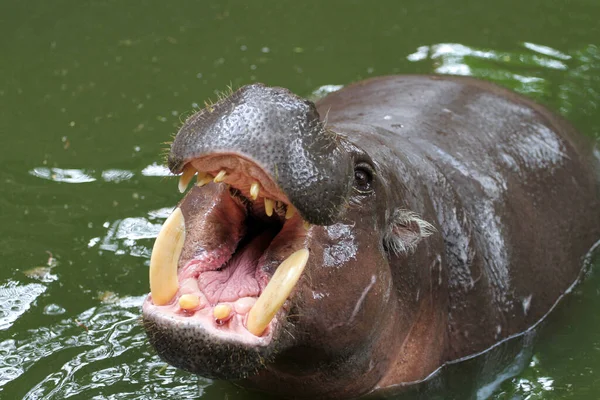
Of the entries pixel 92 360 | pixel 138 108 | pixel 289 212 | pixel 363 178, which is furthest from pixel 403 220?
pixel 138 108

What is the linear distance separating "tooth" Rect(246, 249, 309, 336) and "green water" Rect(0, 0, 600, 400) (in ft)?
4.26

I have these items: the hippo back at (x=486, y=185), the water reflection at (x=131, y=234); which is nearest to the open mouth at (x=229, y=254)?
the hippo back at (x=486, y=185)

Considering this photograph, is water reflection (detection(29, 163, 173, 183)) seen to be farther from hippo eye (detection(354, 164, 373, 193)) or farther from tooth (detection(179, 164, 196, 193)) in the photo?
tooth (detection(179, 164, 196, 193))

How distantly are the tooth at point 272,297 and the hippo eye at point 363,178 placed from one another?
0.65m

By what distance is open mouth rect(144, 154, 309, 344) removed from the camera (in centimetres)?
374

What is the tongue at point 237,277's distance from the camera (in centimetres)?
392

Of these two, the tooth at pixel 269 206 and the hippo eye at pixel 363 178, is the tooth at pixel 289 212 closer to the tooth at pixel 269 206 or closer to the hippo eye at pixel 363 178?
the tooth at pixel 269 206

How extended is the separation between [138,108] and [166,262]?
15.0 ft

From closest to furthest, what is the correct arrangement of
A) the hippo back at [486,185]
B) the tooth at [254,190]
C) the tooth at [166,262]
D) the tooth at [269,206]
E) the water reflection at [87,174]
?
the tooth at [254,190], the tooth at [269,206], the tooth at [166,262], the hippo back at [486,185], the water reflection at [87,174]

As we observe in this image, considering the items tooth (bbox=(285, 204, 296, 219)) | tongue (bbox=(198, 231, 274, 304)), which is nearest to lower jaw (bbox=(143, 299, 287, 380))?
tongue (bbox=(198, 231, 274, 304))

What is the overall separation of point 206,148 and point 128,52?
A: 599 cm

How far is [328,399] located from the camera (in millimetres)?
4828

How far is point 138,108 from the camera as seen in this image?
8219mm

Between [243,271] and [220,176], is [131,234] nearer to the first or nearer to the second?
[243,271]
